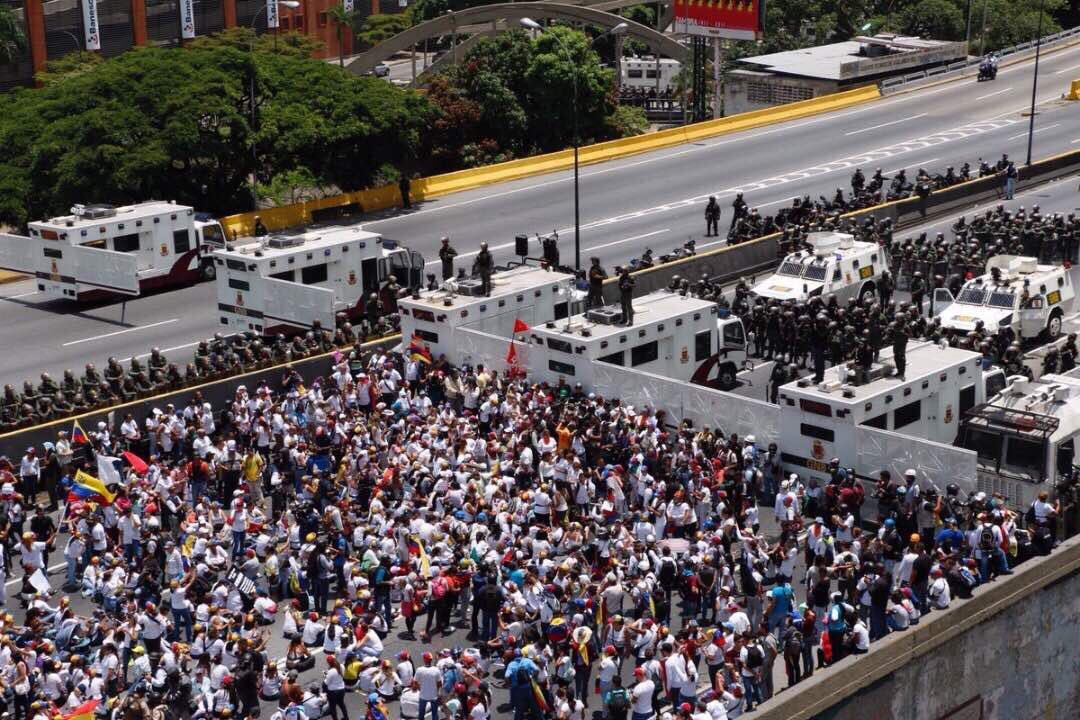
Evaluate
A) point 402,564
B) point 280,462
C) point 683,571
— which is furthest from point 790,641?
point 280,462

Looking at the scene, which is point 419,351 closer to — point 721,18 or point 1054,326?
point 1054,326

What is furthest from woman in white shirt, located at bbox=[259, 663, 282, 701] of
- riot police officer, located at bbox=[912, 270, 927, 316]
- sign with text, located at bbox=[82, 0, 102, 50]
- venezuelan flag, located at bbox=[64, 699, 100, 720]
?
sign with text, located at bbox=[82, 0, 102, 50]

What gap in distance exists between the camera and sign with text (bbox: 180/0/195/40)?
94.1 metres

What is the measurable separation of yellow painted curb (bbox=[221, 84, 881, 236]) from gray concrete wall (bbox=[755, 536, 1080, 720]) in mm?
32515

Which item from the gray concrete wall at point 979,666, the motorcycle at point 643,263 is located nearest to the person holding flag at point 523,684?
the gray concrete wall at point 979,666

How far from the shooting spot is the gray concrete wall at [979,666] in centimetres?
2622

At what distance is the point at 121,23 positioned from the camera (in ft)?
314

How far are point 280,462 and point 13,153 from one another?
2631 cm

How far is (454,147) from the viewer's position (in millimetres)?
70625

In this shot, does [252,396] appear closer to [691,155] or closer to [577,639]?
[577,639]

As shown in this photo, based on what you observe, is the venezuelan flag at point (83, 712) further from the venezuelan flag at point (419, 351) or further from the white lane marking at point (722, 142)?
the white lane marking at point (722, 142)

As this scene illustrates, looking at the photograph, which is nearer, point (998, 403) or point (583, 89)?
point (998, 403)

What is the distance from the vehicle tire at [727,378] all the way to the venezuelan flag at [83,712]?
63.6ft

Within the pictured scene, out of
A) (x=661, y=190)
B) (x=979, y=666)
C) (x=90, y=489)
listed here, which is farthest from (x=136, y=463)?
(x=661, y=190)
